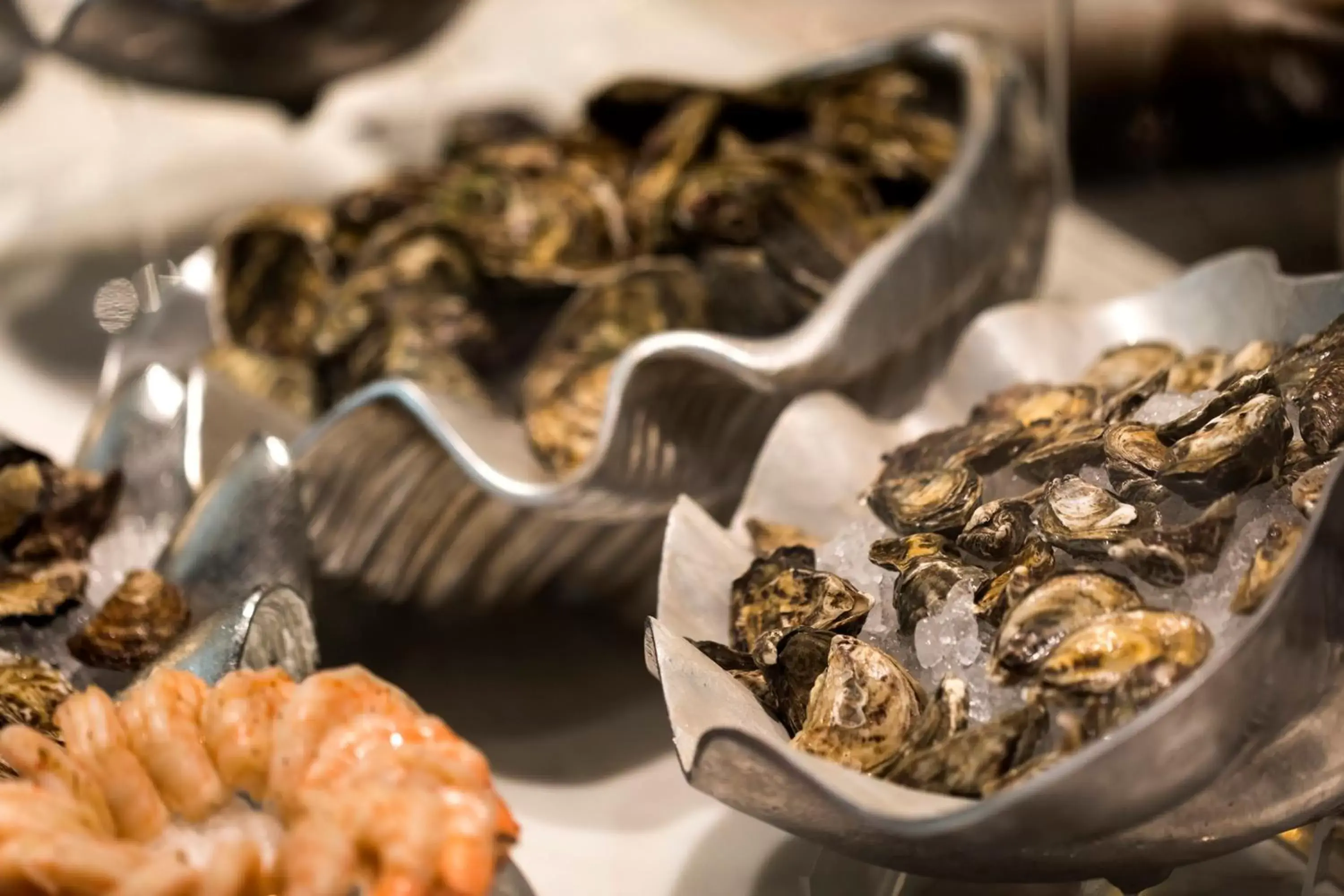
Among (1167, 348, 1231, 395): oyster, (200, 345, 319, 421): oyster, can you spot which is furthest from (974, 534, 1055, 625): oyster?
(200, 345, 319, 421): oyster

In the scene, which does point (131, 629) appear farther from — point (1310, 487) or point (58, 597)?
point (1310, 487)

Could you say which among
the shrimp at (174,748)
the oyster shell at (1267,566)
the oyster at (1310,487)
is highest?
the oyster at (1310,487)

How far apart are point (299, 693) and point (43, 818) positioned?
0.07 metres

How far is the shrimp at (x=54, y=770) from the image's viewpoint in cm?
29

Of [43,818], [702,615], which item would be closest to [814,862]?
[702,615]

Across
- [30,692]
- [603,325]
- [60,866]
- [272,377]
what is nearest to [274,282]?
[272,377]

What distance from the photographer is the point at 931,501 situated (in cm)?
37

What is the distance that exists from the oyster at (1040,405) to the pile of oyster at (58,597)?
11.9 inches

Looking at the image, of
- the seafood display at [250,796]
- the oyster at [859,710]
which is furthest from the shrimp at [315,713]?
the oyster at [859,710]

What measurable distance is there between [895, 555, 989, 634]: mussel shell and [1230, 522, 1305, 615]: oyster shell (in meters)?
0.07

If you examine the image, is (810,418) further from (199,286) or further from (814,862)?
(199,286)

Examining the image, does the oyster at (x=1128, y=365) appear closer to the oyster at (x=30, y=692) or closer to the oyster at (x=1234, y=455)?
the oyster at (x=1234, y=455)

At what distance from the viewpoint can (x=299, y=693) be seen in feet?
1.02

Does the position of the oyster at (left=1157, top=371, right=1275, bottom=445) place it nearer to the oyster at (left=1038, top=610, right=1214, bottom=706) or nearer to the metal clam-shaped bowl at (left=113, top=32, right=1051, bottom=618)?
the oyster at (left=1038, top=610, right=1214, bottom=706)
